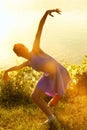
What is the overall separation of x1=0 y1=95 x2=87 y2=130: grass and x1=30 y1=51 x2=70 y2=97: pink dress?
73 cm

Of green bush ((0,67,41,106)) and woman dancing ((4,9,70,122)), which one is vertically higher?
woman dancing ((4,9,70,122))

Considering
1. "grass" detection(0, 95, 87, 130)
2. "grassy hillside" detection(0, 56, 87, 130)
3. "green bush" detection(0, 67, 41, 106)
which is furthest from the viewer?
"green bush" detection(0, 67, 41, 106)

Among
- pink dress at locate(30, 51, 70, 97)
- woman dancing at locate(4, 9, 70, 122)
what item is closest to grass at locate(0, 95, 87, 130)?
woman dancing at locate(4, 9, 70, 122)

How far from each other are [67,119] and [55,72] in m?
1.30

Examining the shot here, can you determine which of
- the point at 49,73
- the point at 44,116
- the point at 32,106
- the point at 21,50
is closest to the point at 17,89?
the point at 32,106

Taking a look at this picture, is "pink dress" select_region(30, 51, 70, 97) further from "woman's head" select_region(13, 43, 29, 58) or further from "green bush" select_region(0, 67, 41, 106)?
"green bush" select_region(0, 67, 41, 106)

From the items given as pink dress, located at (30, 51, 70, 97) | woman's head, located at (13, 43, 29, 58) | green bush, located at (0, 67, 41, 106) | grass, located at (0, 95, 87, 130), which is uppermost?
woman's head, located at (13, 43, 29, 58)

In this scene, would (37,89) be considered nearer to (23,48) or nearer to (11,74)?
(23,48)

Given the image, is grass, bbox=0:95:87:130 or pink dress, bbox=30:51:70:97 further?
grass, bbox=0:95:87:130

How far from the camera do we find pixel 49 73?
9.66 m

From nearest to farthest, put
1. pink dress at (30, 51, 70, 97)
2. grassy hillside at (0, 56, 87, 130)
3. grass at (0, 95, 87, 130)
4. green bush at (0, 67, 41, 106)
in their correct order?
pink dress at (30, 51, 70, 97) → grass at (0, 95, 87, 130) → grassy hillside at (0, 56, 87, 130) → green bush at (0, 67, 41, 106)

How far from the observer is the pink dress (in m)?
9.63

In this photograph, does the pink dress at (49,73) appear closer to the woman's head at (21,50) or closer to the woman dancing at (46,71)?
the woman dancing at (46,71)

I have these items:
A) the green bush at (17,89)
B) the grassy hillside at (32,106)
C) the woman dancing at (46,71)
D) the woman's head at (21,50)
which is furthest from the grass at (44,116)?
the woman's head at (21,50)
